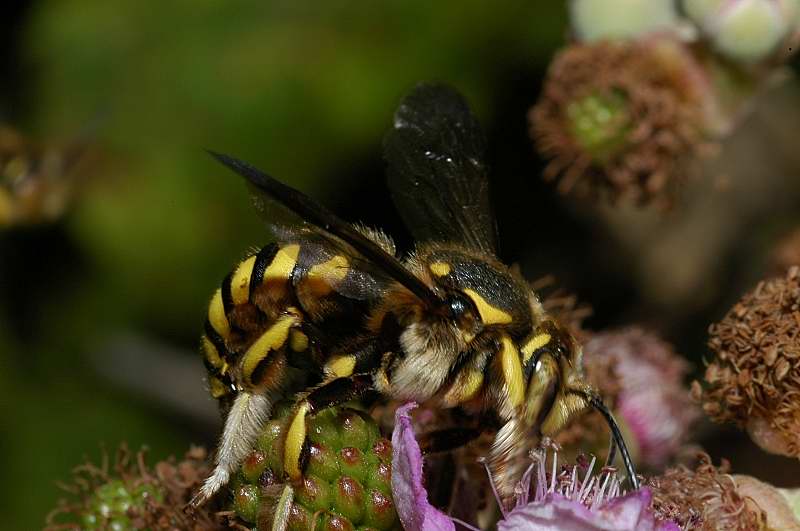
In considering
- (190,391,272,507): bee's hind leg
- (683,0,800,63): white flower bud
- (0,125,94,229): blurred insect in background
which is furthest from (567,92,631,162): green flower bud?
(0,125,94,229): blurred insect in background

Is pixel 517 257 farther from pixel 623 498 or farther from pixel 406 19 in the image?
pixel 623 498

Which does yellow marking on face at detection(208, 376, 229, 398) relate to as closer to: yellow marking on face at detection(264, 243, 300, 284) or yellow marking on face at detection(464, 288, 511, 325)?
yellow marking on face at detection(264, 243, 300, 284)

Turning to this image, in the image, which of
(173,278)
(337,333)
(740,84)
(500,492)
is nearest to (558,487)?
(500,492)

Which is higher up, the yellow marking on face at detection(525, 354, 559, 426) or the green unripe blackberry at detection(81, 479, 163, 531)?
the yellow marking on face at detection(525, 354, 559, 426)

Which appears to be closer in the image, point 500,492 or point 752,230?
point 500,492

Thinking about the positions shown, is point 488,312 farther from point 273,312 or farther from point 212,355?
point 212,355
